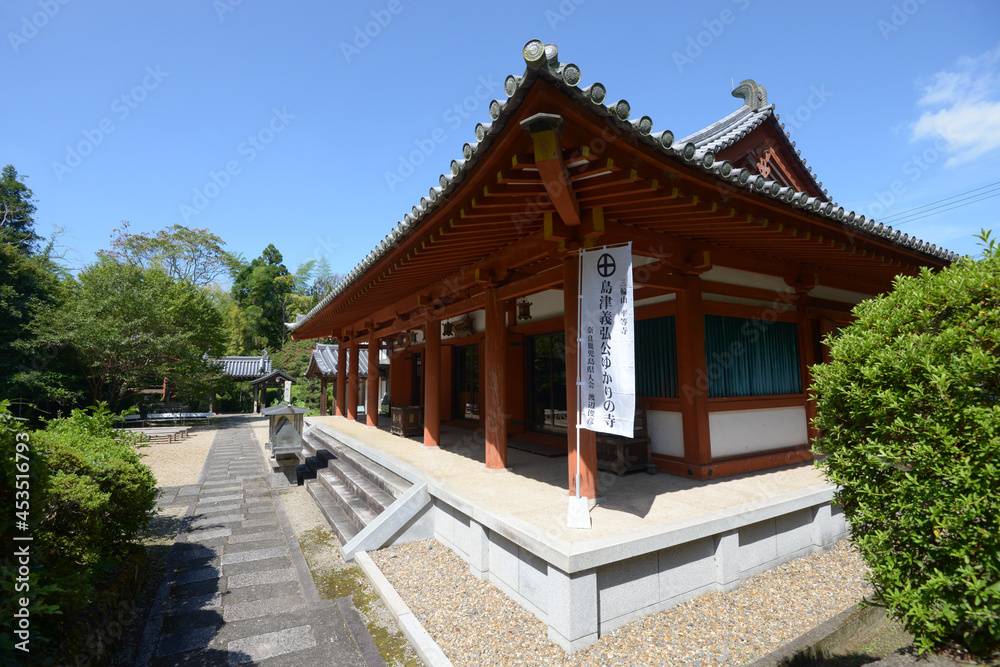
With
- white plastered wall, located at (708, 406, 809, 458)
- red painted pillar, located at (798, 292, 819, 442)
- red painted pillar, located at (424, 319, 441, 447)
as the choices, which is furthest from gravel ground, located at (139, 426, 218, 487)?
red painted pillar, located at (798, 292, 819, 442)

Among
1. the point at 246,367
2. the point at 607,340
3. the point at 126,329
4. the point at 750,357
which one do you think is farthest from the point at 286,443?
the point at 246,367

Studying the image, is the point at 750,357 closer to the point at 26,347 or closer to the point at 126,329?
the point at 126,329

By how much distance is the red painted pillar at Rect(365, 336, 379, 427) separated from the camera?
11.6 m

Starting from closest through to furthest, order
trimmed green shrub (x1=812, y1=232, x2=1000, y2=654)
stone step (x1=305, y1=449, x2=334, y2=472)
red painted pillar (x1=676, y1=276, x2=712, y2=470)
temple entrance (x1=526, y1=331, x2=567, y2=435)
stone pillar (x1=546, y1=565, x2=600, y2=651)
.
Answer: trimmed green shrub (x1=812, y1=232, x2=1000, y2=654) → stone pillar (x1=546, y1=565, x2=600, y2=651) → red painted pillar (x1=676, y1=276, x2=712, y2=470) → temple entrance (x1=526, y1=331, x2=567, y2=435) → stone step (x1=305, y1=449, x2=334, y2=472)

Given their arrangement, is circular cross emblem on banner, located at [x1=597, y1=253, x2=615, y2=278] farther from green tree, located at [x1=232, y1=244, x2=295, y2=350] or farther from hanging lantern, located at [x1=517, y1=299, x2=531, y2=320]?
green tree, located at [x1=232, y1=244, x2=295, y2=350]

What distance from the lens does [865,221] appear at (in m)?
5.23

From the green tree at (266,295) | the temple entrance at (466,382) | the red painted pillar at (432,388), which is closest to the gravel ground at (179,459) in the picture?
the red painted pillar at (432,388)

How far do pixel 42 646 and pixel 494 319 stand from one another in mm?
4829

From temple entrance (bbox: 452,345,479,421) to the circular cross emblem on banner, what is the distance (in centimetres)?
635

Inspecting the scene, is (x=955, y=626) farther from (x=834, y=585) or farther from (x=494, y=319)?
(x=494, y=319)

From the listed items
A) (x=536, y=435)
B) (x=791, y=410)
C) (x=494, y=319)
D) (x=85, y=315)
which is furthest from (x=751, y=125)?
(x=85, y=315)

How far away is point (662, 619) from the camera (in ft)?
11.4

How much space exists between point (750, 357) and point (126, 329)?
78.9 feet

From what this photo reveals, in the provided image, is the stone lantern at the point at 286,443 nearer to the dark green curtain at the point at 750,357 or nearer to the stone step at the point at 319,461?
the stone step at the point at 319,461
